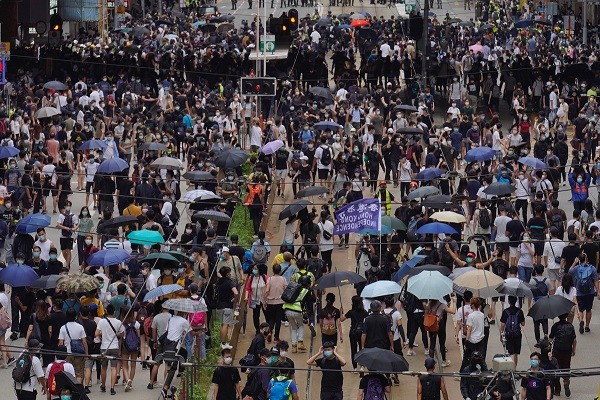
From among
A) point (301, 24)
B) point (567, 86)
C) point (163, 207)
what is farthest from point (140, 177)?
point (301, 24)

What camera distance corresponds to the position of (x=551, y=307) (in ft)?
76.2

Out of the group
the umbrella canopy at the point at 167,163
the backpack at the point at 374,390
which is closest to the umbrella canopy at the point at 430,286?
the backpack at the point at 374,390

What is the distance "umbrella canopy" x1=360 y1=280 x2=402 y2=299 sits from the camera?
2373 centimetres

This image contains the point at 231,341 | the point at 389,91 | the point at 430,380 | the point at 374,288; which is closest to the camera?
the point at 430,380

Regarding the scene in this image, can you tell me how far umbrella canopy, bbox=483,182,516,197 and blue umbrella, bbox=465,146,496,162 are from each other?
3.65 metres

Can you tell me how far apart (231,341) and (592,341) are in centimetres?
538

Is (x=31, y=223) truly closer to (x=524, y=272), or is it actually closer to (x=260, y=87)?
(x=524, y=272)

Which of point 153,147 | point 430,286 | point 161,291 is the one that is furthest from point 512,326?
point 153,147

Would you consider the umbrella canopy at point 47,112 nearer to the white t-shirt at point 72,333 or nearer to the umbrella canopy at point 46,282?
the umbrella canopy at point 46,282

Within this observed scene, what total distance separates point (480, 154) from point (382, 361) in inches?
567

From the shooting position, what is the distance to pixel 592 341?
25875 mm

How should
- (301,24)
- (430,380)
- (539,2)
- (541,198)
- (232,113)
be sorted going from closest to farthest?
(430,380), (541,198), (232,113), (301,24), (539,2)

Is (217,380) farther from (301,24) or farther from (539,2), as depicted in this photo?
(539,2)

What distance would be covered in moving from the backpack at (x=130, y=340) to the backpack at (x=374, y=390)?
12.7ft
